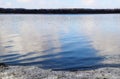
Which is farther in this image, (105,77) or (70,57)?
(70,57)

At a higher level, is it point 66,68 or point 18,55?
point 66,68

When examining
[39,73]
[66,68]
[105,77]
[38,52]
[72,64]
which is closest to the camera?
[105,77]

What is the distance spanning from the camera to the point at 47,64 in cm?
2214

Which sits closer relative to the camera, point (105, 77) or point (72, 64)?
point (105, 77)

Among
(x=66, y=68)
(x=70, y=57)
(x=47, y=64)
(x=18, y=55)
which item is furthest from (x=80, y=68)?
(x=18, y=55)

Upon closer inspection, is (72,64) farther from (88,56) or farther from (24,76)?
(24,76)

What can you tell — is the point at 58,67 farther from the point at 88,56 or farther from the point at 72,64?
the point at 88,56

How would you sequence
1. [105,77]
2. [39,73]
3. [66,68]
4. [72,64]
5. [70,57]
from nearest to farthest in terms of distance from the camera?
[105,77] < [39,73] < [66,68] < [72,64] < [70,57]

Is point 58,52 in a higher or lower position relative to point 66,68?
lower

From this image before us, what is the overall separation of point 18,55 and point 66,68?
283 inches

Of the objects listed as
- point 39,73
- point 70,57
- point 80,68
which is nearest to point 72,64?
point 80,68

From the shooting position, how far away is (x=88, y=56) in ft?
84.4

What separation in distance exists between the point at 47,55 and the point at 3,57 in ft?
13.0

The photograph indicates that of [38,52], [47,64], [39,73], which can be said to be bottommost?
[38,52]
